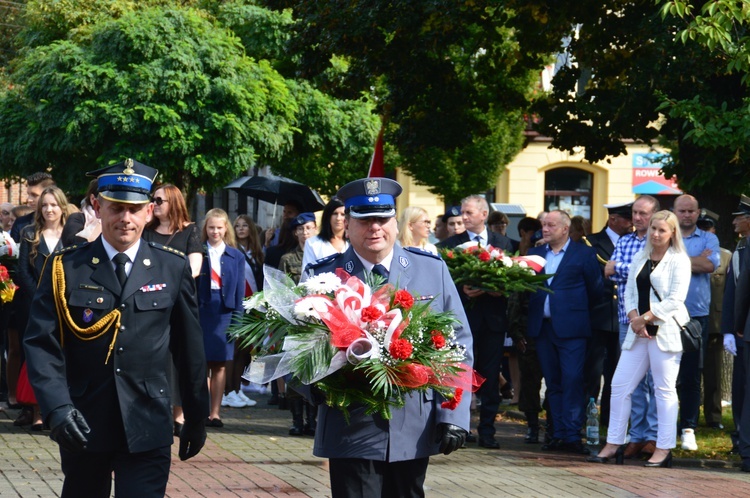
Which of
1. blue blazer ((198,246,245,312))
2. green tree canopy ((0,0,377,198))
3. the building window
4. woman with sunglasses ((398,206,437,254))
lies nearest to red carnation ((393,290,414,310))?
woman with sunglasses ((398,206,437,254))

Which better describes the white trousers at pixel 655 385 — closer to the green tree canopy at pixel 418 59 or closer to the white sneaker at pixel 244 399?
the white sneaker at pixel 244 399

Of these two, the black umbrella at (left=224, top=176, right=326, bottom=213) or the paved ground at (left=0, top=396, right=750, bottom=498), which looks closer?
the paved ground at (left=0, top=396, right=750, bottom=498)

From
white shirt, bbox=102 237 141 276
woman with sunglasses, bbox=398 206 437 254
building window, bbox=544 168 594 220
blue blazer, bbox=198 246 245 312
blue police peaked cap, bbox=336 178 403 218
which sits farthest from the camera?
building window, bbox=544 168 594 220

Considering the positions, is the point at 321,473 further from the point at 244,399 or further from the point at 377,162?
the point at 377,162

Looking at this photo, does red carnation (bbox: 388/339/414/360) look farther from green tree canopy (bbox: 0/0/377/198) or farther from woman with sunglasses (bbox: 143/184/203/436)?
green tree canopy (bbox: 0/0/377/198)

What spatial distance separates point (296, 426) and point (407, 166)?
21.6 metres

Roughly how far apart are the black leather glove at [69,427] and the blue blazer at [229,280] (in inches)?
261

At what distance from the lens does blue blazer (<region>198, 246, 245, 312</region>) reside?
11648 millimetres

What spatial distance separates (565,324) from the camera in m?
10.6

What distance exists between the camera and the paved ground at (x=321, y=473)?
836cm

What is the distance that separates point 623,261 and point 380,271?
5.45 m

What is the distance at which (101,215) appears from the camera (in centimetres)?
538

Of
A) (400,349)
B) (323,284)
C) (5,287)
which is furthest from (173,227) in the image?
(400,349)

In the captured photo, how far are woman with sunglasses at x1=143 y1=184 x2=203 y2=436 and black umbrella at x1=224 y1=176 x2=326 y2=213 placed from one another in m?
7.42
